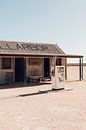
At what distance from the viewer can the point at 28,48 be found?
23.5m

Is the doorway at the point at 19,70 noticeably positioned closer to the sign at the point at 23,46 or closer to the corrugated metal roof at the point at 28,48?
the corrugated metal roof at the point at 28,48

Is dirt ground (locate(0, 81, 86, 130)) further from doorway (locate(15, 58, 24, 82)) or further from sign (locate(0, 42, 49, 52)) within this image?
sign (locate(0, 42, 49, 52))

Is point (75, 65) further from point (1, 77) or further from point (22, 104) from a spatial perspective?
point (22, 104)

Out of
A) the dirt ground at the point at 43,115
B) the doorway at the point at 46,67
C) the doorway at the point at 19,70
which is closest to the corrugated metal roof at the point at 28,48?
the doorway at the point at 46,67

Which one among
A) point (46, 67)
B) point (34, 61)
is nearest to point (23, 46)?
point (34, 61)

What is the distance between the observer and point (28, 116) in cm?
923

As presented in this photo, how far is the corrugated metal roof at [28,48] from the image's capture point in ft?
71.4

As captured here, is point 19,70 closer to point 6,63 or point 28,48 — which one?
point 6,63

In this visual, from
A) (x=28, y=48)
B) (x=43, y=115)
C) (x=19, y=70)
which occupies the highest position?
(x=28, y=48)

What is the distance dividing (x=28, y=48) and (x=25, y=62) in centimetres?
176

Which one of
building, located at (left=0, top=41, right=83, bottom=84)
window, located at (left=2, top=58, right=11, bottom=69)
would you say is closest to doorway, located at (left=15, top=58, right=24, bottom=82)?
building, located at (left=0, top=41, right=83, bottom=84)

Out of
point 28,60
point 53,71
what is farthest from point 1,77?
point 53,71

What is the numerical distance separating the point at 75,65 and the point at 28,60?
1385cm

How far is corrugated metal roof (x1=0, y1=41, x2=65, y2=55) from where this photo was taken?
2177cm
